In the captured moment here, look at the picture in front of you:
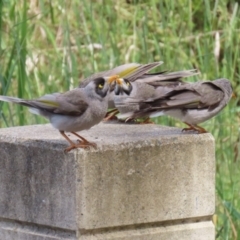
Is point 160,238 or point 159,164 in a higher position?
point 159,164

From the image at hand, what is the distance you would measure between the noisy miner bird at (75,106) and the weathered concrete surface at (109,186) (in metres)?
0.10

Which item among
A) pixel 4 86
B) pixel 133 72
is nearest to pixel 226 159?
pixel 133 72

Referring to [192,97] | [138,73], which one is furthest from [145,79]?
[192,97]

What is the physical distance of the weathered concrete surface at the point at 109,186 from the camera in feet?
11.4

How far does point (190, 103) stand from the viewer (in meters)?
4.63

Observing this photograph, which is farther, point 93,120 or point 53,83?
point 53,83

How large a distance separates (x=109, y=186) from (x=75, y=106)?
65 cm

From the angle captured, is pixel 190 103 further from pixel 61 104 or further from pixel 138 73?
pixel 61 104

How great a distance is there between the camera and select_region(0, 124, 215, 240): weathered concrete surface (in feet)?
11.4

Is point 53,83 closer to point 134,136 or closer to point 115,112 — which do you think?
point 115,112

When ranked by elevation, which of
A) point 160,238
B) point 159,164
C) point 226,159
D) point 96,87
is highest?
point 96,87

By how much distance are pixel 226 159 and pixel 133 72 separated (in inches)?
52.7

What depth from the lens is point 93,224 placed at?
3490mm

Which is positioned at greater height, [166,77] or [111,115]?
[166,77]
